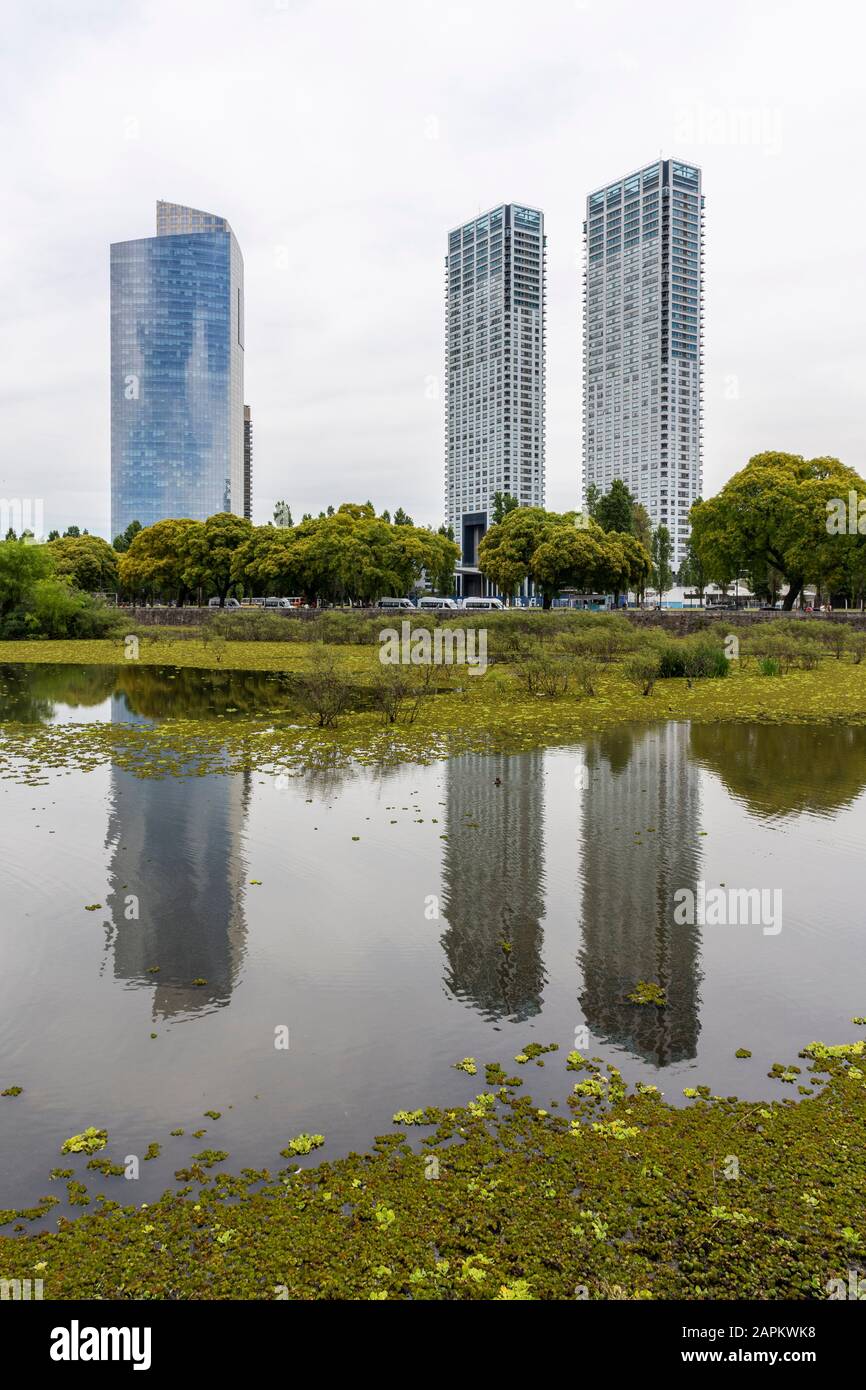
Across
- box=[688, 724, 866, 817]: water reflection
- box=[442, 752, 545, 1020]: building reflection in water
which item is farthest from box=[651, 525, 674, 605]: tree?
box=[442, 752, 545, 1020]: building reflection in water

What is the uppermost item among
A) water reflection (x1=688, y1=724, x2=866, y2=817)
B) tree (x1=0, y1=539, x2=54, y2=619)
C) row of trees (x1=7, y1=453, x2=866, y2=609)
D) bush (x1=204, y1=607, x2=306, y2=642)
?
row of trees (x1=7, y1=453, x2=866, y2=609)

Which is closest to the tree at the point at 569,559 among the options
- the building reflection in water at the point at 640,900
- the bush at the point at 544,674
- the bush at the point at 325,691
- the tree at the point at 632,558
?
the tree at the point at 632,558

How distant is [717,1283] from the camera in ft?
18.5

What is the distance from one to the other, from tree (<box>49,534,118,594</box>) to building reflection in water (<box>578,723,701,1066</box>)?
10615cm

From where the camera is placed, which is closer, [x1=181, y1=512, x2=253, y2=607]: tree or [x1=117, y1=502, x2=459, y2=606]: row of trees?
[x1=117, y1=502, x2=459, y2=606]: row of trees

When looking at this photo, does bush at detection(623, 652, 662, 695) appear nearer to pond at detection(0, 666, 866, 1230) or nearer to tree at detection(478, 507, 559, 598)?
pond at detection(0, 666, 866, 1230)

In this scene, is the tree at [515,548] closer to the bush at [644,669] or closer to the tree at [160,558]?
the tree at [160,558]

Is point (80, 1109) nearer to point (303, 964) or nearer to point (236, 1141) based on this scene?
point (236, 1141)

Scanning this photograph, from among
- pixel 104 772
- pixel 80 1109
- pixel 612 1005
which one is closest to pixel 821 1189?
pixel 612 1005

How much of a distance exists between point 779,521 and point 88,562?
84284 millimetres

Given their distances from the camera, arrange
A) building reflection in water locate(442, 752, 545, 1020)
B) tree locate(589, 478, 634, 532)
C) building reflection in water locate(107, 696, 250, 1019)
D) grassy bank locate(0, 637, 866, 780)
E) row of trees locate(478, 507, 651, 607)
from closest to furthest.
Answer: building reflection in water locate(442, 752, 545, 1020)
building reflection in water locate(107, 696, 250, 1019)
grassy bank locate(0, 637, 866, 780)
row of trees locate(478, 507, 651, 607)
tree locate(589, 478, 634, 532)

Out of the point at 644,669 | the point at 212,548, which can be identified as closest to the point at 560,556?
the point at 644,669

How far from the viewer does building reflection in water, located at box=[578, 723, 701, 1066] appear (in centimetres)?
909

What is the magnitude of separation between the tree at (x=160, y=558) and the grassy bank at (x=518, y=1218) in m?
97.6
